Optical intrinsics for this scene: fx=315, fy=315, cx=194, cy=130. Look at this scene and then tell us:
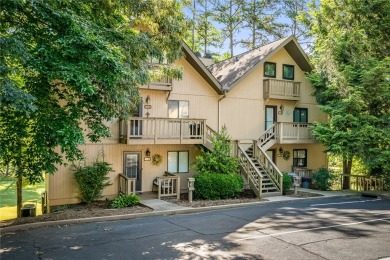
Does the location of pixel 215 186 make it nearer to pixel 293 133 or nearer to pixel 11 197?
pixel 293 133

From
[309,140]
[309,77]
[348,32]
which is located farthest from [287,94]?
[348,32]

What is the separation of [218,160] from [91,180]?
615 cm

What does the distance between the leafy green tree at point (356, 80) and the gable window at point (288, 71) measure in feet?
5.78

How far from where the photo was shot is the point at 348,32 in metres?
18.9

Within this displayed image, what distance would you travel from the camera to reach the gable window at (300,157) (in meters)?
21.5

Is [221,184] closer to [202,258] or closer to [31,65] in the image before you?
[202,258]

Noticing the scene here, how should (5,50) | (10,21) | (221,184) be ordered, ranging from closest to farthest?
(5,50) → (10,21) → (221,184)

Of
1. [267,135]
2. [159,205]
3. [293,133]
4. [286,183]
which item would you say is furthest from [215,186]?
[293,133]

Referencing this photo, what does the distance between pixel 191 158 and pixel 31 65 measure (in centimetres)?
1089

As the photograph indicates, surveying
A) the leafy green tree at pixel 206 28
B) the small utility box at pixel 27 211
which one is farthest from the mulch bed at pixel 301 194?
the leafy green tree at pixel 206 28

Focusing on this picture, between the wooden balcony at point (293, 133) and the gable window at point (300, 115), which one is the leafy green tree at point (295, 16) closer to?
the gable window at point (300, 115)

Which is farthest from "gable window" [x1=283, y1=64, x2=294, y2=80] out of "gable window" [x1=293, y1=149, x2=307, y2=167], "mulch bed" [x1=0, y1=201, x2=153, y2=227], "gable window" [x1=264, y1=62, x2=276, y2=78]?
"mulch bed" [x1=0, y1=201, x2=153, y2=227]

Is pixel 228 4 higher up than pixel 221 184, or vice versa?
pixel 228 4

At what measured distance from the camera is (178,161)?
17578 millimetres
